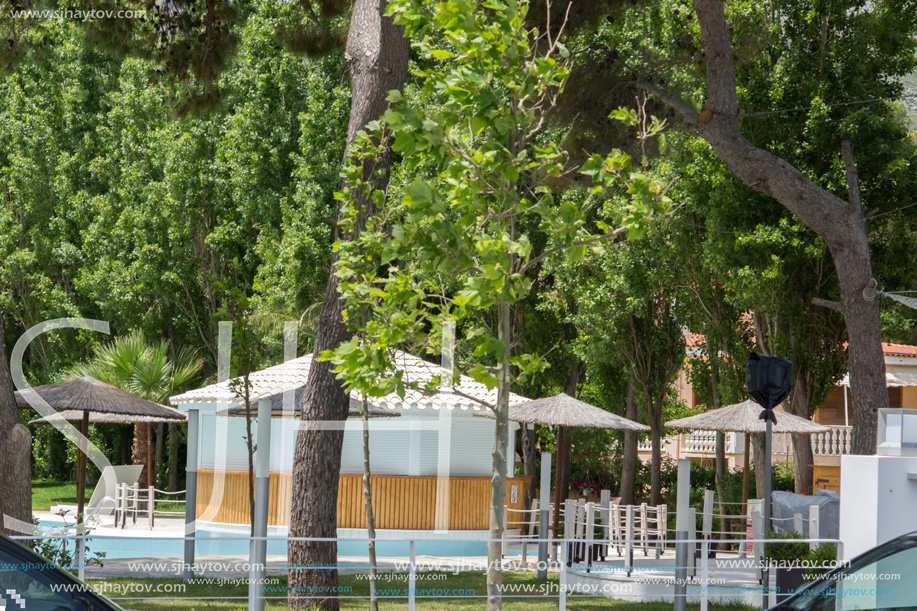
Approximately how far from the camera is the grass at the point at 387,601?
1098 centimetres

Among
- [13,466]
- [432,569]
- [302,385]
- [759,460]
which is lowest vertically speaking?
[432,569]

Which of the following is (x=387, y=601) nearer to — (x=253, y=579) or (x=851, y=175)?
(x=253, y=579)

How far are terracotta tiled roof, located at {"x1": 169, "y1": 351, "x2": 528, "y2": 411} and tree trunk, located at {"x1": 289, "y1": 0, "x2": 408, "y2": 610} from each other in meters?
3.27

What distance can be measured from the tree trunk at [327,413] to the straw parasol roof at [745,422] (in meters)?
8.61

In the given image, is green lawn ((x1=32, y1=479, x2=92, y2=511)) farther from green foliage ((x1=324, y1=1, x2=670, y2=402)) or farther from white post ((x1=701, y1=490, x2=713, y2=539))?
green foliage ((x1=324, y1=1, x2=670, y2=402))

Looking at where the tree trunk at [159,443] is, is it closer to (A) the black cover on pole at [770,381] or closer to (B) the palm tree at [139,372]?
(B) the palm tree at [139,372]

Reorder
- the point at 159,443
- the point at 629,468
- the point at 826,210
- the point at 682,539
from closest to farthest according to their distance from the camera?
the point at 682,539 → the point at 826,210 → the point at 629,468 → the point at 159,443

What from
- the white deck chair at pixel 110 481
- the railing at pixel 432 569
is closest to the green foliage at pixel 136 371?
the white deck chair at pixel 110 481

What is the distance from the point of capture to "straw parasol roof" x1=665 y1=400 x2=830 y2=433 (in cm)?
1603

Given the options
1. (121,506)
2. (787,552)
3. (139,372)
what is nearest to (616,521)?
(787,552)

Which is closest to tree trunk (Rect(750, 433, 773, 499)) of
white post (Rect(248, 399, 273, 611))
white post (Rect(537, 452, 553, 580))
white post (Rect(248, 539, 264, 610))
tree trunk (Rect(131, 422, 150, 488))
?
white post (Rect(537, 452, 553, 580))

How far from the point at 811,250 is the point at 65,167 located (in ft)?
89.0

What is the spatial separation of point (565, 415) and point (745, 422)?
386cm

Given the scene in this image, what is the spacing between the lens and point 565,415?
50.1 feet
